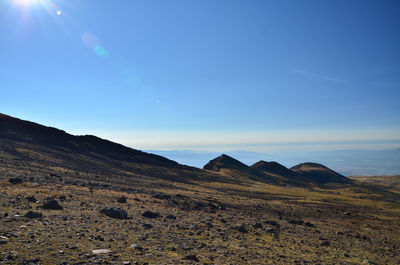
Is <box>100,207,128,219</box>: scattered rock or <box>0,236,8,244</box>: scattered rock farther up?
<box>0,236,8,244</box>: scattered rock

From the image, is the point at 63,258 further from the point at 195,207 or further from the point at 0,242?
the point at 195,207

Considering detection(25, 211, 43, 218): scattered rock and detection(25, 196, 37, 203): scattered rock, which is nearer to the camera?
detection(25, 211, 43, 218): scattered rock

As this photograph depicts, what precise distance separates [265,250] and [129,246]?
32.7 feet

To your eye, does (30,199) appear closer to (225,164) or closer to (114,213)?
(114,213)

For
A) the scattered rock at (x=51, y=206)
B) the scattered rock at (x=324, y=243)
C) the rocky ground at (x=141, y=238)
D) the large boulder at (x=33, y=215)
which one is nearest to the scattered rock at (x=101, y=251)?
the rocky ground at (x=141, y=238)

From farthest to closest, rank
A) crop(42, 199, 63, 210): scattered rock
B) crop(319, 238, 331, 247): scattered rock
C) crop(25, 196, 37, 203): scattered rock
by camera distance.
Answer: crop(319, 238, 331, 247): scattered rock
crop(25, 196, 37, 203): scattered rock
crop(42, 199, 63, 210): scattered rock

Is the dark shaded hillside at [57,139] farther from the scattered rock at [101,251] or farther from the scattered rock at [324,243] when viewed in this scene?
the scattered rock at [324,243]

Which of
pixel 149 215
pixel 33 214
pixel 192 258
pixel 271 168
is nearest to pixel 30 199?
pixel 33 214

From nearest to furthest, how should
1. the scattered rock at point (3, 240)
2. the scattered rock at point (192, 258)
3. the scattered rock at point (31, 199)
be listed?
the scattered rock at point (3, 240)
the scattered rock at point (192, 258)
the scattered rock at point (31, 199)

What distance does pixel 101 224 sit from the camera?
17.6 meters

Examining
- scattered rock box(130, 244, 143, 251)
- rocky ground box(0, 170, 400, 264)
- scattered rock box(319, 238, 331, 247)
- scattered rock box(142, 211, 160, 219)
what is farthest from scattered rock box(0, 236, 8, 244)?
scattered rock box(319, 238, 331, 247)

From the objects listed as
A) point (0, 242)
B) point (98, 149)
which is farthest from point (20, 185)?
point (98, 149)

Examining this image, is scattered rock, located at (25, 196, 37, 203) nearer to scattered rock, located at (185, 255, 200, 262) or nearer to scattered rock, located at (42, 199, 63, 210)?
scattered rock, located at (42, 199, 63, 210)

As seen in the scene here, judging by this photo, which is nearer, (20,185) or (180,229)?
(180,229)
